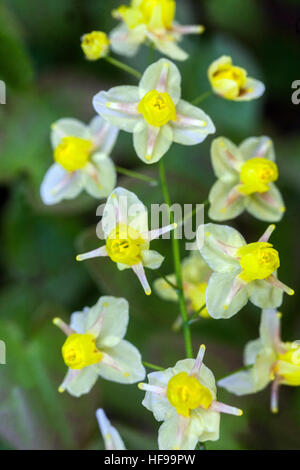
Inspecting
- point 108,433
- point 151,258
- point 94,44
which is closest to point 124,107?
point 94,44

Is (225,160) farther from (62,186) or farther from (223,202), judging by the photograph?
(62,186)

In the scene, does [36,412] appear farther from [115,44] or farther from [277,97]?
[277,97]

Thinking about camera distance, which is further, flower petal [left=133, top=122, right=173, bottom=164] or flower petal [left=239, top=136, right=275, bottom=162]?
flower petal [left=239, top=136, right=275, bottom=162]

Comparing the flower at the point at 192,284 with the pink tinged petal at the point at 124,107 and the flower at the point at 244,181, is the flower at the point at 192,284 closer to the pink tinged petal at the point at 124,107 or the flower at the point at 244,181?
the flower at the point at 244,181

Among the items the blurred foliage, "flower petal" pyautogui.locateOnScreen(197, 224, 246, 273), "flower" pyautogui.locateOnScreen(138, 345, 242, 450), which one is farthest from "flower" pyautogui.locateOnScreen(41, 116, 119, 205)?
"flower" pyautogui.locateOnScreen(138, 345, 242, 450)

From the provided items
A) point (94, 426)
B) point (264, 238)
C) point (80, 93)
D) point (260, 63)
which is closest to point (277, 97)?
point (260, 63)

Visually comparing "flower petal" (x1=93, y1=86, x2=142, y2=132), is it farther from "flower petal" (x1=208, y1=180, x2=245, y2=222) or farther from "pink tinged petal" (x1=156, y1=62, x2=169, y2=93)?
"flower petal" (x1=208, y1=180, x2=245, y2=222)
